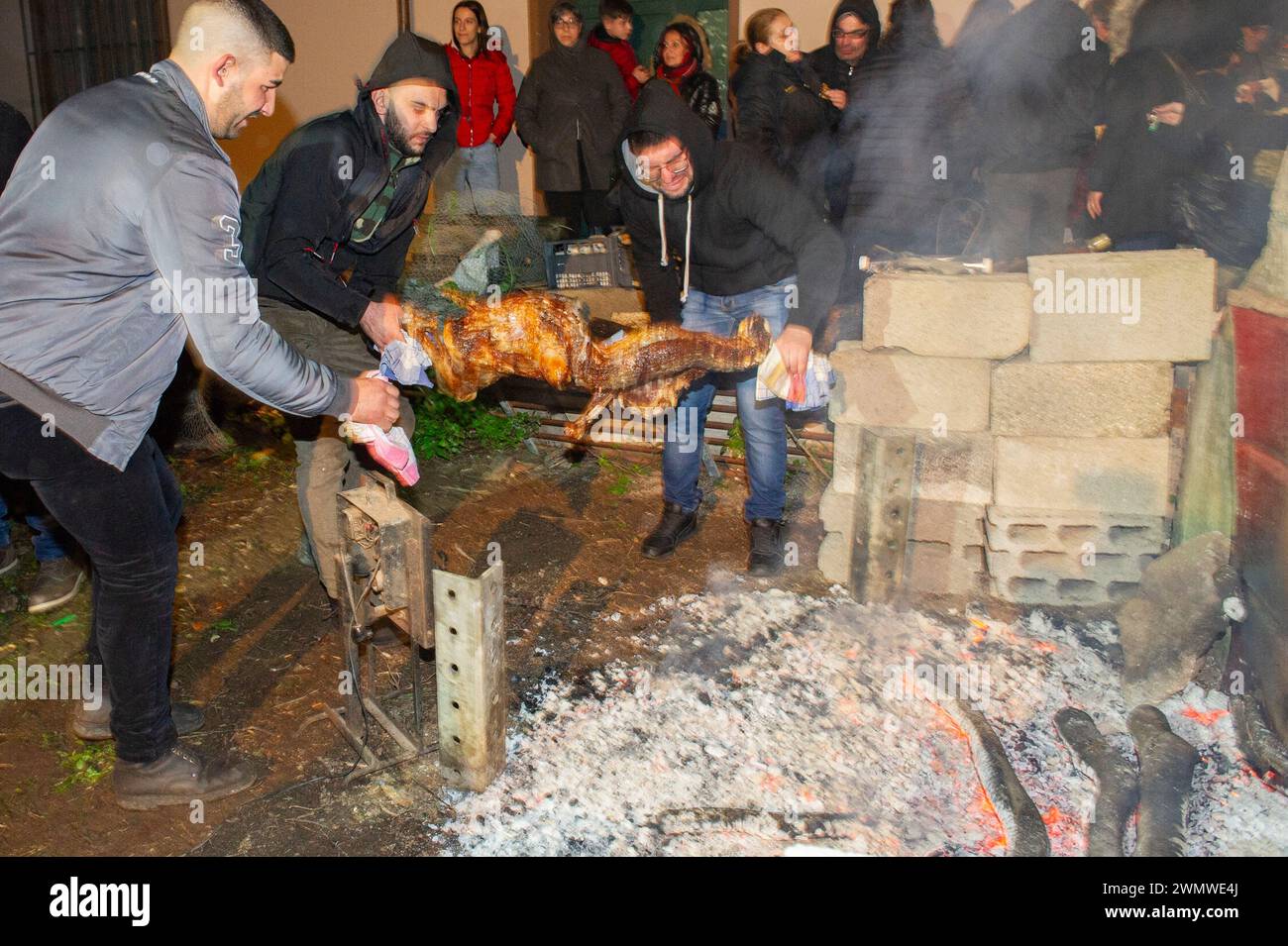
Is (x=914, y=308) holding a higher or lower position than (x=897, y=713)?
higher

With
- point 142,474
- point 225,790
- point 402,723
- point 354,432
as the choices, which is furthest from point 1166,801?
point 142,474

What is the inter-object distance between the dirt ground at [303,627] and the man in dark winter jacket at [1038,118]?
2.23m

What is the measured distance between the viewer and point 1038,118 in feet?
20.3

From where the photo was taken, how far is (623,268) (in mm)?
7535

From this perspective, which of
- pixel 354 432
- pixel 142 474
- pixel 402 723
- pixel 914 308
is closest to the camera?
A: pixel 142 474

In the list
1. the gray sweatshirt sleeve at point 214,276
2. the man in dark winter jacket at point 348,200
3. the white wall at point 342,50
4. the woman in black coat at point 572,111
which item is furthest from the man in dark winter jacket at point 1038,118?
the white wall at point 342,50

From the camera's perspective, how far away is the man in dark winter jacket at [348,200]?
4.04 m

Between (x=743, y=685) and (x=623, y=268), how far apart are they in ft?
13.5

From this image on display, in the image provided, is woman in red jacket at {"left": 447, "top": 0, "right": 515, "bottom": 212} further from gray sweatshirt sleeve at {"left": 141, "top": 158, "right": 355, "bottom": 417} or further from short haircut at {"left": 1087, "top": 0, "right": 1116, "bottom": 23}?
gray sweatshirt sleeve at {"left": 141, "top": 158, "right": 355, "bottom": 417}

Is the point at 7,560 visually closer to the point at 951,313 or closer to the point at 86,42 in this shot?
the point at 951,313

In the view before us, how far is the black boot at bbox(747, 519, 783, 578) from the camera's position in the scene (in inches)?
211

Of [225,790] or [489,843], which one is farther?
[225,790]

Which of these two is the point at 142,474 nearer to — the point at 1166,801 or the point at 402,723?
the point at 402,723

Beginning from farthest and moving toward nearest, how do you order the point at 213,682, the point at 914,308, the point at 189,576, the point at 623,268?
the point at 623,268, the point at 189,576, the point at 914,308, the point at 213,682
